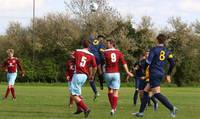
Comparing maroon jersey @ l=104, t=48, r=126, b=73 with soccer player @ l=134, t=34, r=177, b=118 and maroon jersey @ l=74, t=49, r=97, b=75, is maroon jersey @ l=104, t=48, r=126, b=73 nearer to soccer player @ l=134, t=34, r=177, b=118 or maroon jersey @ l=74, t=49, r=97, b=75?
maroon jersey @ l=74, t=49, r=97, b=75

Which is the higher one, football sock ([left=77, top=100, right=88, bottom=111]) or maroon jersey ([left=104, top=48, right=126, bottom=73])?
maroon jersey ([left=104, top=48, right=126, bottom=73])

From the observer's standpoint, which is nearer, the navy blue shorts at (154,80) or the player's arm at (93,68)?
the navy blue shorts at (154,80)

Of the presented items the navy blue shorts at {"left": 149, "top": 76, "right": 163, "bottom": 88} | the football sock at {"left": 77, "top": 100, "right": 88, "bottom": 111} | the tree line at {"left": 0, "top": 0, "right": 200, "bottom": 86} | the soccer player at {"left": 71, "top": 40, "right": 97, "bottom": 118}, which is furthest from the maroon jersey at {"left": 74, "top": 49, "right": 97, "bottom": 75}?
the tree line at {"left": 0, "top": 0, "right": 200, "bottom": 86}

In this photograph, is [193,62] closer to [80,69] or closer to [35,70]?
[35,70]

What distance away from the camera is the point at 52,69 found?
2744 inches

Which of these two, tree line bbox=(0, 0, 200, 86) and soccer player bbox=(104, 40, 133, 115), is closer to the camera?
soccer player bbox=(104, 40, 133, 115)

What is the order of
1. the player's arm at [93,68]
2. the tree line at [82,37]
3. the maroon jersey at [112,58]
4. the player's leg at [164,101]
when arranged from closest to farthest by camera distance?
the player's leg at [164,101] → the player's arm at [93,68] → the maroon jersey at [112,58] → the tree line at [82,37]

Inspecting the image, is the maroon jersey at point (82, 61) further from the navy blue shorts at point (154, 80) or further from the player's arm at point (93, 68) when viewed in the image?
the navy blue shorts at point (154, 80)

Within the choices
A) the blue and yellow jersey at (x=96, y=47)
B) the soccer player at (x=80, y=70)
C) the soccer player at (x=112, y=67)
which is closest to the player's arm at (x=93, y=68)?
the soccer player at (x=80, y=70)

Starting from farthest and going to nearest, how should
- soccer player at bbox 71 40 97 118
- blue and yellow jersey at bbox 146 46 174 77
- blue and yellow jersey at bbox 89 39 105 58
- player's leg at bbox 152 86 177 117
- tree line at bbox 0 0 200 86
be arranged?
tree line at bbox 0 0 200 86 → blue and yellow jersey at bbox 89 39 105 58 → soccer player at bbox 71 40 97 118 → player's leg at bbox 152 86 177 117 → blue and yellow jersey at bbox 146 46 174 77

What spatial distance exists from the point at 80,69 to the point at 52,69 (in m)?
55.2

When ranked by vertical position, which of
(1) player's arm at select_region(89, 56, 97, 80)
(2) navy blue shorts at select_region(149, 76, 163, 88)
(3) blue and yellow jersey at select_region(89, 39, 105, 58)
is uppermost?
(3) blue and yellow jersey at select_region(89, 39, 105, 58)

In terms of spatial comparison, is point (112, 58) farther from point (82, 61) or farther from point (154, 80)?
point (154, 80)

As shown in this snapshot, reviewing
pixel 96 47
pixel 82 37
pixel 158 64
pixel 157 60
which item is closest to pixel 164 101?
pixel 158 64
